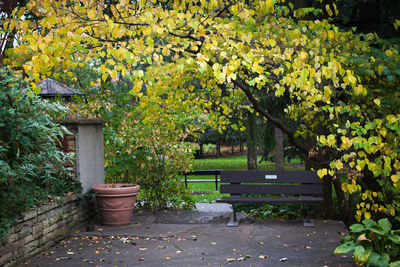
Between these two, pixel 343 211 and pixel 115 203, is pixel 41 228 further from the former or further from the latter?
pixel 343 211

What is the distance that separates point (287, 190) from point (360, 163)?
2724 millimetres

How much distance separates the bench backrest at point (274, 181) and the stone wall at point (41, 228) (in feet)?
7.31

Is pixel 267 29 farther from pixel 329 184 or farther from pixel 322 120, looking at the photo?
pixel 329 184

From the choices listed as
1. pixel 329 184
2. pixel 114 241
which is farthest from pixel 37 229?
pixel 329 184

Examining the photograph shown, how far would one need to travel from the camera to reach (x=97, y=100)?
305 inches

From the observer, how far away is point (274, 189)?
650cm

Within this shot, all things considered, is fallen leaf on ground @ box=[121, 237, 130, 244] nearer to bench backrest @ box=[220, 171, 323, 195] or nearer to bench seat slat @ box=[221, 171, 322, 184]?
bench backrest @ box=[220, 171, 323, 195]

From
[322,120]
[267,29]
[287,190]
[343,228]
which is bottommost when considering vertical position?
[343,228]

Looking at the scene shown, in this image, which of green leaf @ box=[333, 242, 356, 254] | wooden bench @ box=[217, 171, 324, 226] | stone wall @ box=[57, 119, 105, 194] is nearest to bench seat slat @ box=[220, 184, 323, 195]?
wooden bench @ box=[217, 171, 324, 226]

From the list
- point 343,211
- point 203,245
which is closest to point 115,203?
point 203,245

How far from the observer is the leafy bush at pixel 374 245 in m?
3.53

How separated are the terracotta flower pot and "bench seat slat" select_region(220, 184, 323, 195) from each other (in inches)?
56.9

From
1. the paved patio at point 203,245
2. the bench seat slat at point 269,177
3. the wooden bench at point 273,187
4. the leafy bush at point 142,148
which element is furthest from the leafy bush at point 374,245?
the leafy bush at point 142,148

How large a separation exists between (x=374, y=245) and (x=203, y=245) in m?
1.88
